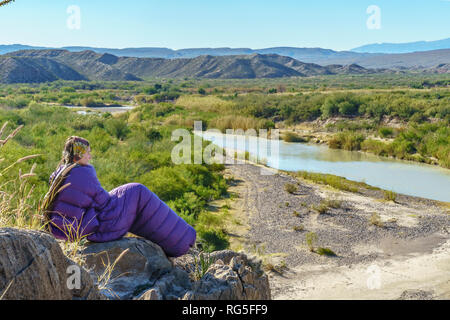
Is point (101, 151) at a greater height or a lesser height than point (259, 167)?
greater

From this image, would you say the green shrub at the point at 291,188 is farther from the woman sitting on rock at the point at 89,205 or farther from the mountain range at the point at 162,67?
the mountain range at the point at 162,67

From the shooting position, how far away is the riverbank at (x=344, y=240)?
796cm

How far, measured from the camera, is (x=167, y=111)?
3803 cm

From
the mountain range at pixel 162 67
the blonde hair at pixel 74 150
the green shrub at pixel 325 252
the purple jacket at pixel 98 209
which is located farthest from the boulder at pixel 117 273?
the mountain range at pixel 162 67

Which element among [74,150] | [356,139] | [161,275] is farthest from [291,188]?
[356,139]

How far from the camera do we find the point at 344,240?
34.6 feet

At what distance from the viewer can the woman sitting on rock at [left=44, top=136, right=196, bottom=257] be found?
11.9 ft

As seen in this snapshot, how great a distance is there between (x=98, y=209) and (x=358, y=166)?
758 inches

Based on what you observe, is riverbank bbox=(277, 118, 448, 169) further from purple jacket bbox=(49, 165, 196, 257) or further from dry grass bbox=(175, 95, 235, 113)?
purple jacket bbox=(49, 165, 196, 257)

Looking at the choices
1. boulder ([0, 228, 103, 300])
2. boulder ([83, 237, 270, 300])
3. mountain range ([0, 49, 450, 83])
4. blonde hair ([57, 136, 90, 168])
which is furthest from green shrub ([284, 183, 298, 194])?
mountain range ([0, 49, 450, 83])

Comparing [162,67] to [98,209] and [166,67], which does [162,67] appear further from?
[98,209]
